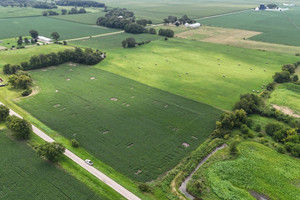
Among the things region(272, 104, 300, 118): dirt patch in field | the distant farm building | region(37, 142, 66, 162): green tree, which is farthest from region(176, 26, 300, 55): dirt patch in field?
region(37, 142, 66, 162): green tree

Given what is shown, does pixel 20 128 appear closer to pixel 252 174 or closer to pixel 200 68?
pixel 252 174

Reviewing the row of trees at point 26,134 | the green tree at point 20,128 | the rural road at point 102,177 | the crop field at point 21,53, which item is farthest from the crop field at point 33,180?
the crop field at point 21,53

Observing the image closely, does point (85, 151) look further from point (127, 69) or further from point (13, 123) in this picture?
point (127, 69)

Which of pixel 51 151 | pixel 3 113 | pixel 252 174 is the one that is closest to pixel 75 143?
pixel 51 151

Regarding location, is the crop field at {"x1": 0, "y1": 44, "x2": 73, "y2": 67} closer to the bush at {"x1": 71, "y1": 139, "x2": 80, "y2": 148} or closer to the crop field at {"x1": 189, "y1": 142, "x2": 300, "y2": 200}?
the bush at {"x1": 71, "y1": 139, "x2": 80, "y2": 148}

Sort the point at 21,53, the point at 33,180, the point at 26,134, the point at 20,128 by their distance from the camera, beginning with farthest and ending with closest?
1. the point at 21,53
2. the point at 26,134
3. the point at 20,128
4. the point at 33,180

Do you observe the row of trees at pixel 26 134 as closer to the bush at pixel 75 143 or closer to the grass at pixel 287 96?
the bush at pixel 75 143
